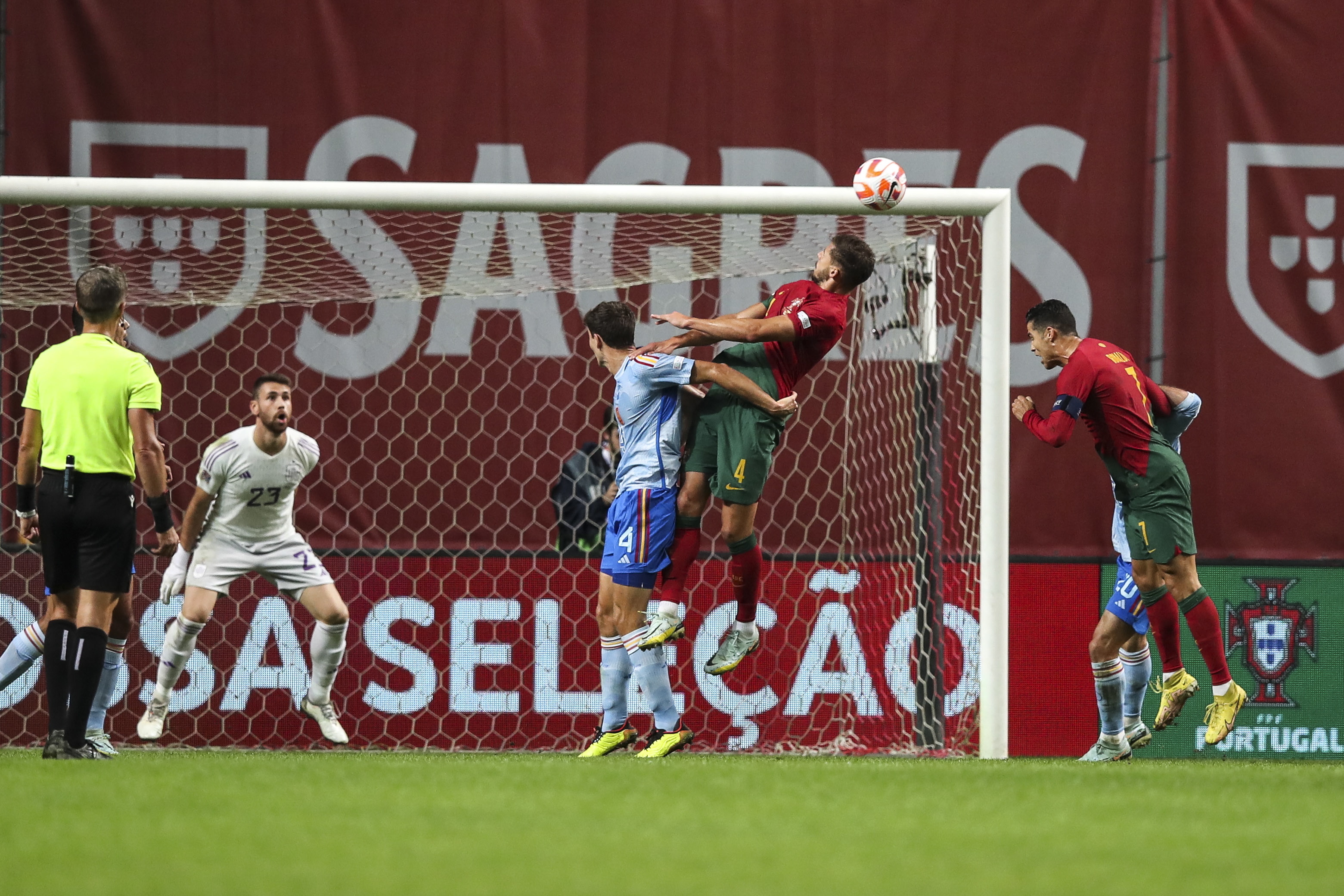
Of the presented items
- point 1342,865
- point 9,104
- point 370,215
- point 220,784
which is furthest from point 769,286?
point 1342,865

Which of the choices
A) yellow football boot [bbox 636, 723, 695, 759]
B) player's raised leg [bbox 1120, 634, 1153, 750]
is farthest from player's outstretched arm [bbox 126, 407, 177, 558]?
player's raised leg [bbox 1120, 634, 1153, 750]

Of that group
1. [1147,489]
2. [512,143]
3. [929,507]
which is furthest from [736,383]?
[512,143]

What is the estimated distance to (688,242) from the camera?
24.1 feet

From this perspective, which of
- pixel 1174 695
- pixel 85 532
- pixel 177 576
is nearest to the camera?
pixel 85 532

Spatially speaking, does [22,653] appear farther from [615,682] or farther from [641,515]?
[641,515]

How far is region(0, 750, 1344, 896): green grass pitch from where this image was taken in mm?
2674

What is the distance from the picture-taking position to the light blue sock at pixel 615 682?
5.79 metres

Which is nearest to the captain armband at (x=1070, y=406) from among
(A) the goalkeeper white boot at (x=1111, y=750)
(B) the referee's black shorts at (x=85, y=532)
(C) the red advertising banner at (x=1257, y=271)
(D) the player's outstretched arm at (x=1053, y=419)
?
(D) the player's outstretched arm at (x=1053, y=419)

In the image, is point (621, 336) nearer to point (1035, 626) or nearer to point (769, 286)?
point (769, 286)

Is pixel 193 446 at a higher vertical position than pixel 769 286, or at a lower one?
lower

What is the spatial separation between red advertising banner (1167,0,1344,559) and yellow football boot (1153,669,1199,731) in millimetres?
Result: 2403

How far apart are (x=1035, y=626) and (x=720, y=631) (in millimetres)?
1638

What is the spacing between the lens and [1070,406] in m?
5.80

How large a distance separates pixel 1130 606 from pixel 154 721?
421 centimetres
